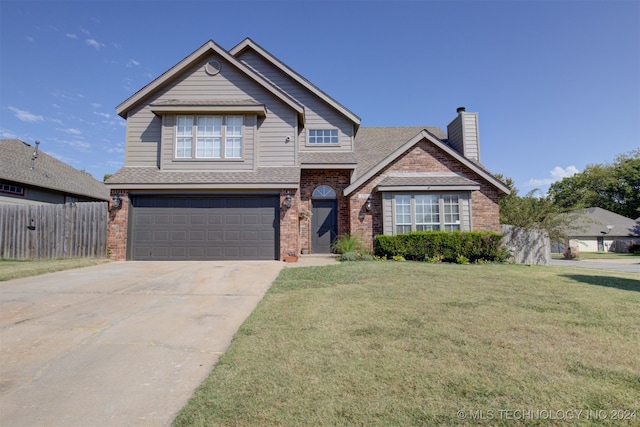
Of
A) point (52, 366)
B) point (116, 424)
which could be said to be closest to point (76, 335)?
point (52, 366)

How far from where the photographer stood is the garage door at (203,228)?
11594 mm

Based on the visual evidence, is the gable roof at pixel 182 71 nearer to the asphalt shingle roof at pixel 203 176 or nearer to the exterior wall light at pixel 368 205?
the asphalt shingle roof at pixel 203 176

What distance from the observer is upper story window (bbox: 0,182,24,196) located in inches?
629

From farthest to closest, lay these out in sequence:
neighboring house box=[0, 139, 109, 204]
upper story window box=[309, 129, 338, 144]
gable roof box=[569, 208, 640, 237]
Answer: gable roof box=[569, 208, 640, 237] < neighboring house box=[0, 139, 109, 204] < upper story window box=[309, 129, 338, 144]

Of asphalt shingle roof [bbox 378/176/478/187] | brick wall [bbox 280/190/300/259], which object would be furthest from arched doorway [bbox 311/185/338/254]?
brick wall [bbox 280/190/300/259]

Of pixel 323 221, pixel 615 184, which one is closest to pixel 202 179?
pixel 323 221

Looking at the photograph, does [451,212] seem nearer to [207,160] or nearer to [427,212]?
[427,212]

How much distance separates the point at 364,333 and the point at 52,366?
329 cm

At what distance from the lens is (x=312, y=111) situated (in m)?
15.2

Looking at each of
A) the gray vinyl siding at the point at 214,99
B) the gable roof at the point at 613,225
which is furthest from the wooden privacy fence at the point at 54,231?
the gable roof at the point at 613,225

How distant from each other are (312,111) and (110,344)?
43.3ft

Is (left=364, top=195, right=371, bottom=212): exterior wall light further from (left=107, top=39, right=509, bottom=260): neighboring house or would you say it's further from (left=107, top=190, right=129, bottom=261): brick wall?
(left=107, top=190, right=129, bottom=261): brick wall

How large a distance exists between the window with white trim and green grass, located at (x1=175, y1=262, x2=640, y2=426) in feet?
23.4

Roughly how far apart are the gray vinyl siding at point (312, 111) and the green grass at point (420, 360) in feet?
33.4
